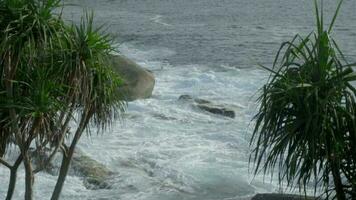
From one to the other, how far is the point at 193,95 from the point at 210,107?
214cm

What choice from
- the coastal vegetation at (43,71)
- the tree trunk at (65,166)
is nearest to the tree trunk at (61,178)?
the tree trunk at (65,166)

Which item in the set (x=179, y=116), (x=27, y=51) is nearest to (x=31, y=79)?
(x=27, y=51)

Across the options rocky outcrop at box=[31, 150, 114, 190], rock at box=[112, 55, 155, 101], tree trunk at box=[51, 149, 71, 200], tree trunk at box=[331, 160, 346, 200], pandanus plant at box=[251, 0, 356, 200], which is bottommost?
rocky outcrop at box=[31, 150, 114, 190]

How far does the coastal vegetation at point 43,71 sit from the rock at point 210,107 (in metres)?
10.8

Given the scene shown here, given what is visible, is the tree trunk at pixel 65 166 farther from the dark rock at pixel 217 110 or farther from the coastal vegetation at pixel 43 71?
the dark rock at pixel 217 110

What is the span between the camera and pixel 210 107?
19422 millimetres

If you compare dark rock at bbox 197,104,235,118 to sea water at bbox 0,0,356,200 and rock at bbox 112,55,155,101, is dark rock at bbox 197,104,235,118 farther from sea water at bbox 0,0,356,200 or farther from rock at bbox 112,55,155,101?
rock at bbox 112,55,155,101

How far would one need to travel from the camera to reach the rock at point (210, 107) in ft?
62.1

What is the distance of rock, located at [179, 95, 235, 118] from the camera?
1892 cm

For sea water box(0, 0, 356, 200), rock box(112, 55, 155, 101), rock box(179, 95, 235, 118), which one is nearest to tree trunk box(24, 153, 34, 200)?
sea water box(0, 0, 356, 200)

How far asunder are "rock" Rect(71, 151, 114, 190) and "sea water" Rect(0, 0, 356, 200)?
153 mm

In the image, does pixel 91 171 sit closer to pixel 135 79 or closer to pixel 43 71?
pixel 43 71

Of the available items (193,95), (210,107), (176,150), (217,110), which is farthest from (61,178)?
(193,95)

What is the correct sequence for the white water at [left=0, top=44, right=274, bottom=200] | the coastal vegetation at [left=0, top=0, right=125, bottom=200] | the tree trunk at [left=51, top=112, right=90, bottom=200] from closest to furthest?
the coastal vegetation at [left=0, top=0, right=125, bottom=200]
the tree trunk at [left=51, top=112, right=90, bottom=200]
the white water at [left=0, top=44, right=274, bottom=200]
